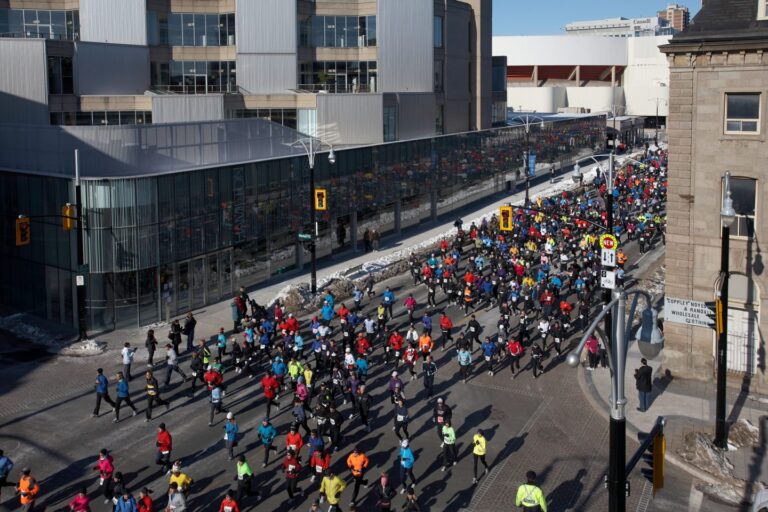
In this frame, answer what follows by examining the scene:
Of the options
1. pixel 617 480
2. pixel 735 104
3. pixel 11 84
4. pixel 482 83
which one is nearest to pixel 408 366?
pixel 735 104

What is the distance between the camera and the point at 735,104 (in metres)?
27.8

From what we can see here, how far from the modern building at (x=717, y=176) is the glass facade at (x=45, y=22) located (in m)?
41.4

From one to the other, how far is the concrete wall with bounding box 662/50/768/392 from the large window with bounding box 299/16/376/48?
32414mm

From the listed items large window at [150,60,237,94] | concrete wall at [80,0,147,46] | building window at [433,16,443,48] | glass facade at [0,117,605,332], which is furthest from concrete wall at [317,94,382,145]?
concrete wall at [80,0,147,46]

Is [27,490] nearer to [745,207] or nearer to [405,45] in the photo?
[745,207]

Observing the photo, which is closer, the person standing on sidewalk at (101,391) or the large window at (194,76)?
the person standing on sidewalk at (101,391)

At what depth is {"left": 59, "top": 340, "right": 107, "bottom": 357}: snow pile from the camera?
107 feet

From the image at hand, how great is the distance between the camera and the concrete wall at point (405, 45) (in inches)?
2288

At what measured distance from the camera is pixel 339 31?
2269 inches

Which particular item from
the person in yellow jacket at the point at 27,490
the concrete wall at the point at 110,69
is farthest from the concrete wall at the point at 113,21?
the person in yellow jacket at the point at 27,490

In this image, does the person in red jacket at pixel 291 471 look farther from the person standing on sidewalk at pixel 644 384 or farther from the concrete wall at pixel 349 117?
the concrete wall at pixel 349 117

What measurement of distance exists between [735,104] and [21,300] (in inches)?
1228

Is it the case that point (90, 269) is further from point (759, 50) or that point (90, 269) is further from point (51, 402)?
point (759, 50)

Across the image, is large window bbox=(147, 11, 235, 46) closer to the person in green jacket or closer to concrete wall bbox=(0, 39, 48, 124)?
concrete wall bbox=(0, 39, 48, 124)
